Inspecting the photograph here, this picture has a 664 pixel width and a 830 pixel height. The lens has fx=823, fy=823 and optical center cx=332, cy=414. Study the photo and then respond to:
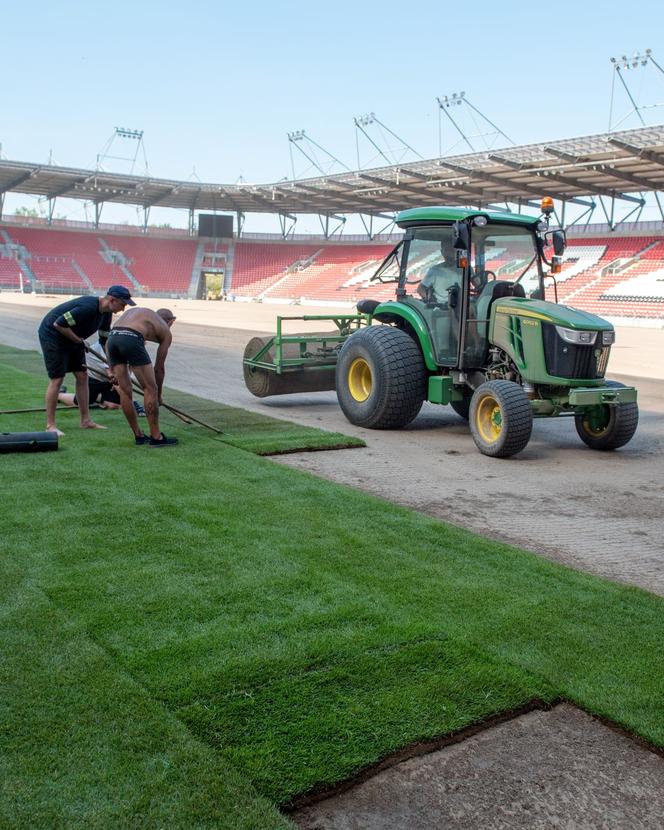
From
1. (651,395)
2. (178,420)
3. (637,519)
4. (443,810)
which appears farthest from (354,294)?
(443,810)

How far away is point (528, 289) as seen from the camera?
9.02m

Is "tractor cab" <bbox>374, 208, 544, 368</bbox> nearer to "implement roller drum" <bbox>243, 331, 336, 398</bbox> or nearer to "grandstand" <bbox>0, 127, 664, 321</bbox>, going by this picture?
"implement roller drum" <bbox>243, 331, 336, 398</bbox>

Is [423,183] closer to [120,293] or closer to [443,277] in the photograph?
[443,277]

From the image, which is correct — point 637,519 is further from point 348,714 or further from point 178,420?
point 178,420

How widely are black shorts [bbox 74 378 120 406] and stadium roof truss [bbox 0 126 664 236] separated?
1137 inches

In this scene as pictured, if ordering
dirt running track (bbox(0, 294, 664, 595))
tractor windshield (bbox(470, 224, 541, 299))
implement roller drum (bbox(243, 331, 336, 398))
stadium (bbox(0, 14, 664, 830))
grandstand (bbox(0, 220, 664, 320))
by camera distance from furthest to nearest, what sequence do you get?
grandstand (bbox(0, 220, 664, 320)) → implement roller drum (bbox(243, 331, 336, 398)) → tractor windshield (bbox(470, 224, 541, 299)) → dirt running track (bbox(0, 294, 664, 595)) → stadium (bbox(0, 14, 664, 830))

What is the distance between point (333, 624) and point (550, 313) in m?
4.99

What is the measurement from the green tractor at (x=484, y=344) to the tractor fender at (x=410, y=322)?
0.6 inches

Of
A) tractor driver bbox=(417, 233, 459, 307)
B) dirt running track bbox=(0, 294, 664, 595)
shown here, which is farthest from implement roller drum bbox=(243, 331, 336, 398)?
tractor driver bbox=(417, 233, 459, 307)

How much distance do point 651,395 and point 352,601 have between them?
1045 centimetres

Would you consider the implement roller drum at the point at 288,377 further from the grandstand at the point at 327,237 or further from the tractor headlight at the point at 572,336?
the grandstand at the point at 327,237

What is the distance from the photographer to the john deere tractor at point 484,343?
7.93 meters

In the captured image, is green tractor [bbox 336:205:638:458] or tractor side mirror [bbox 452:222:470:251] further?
tractor side mirror [bbox 452:222:470:251]

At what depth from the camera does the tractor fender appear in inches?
356
